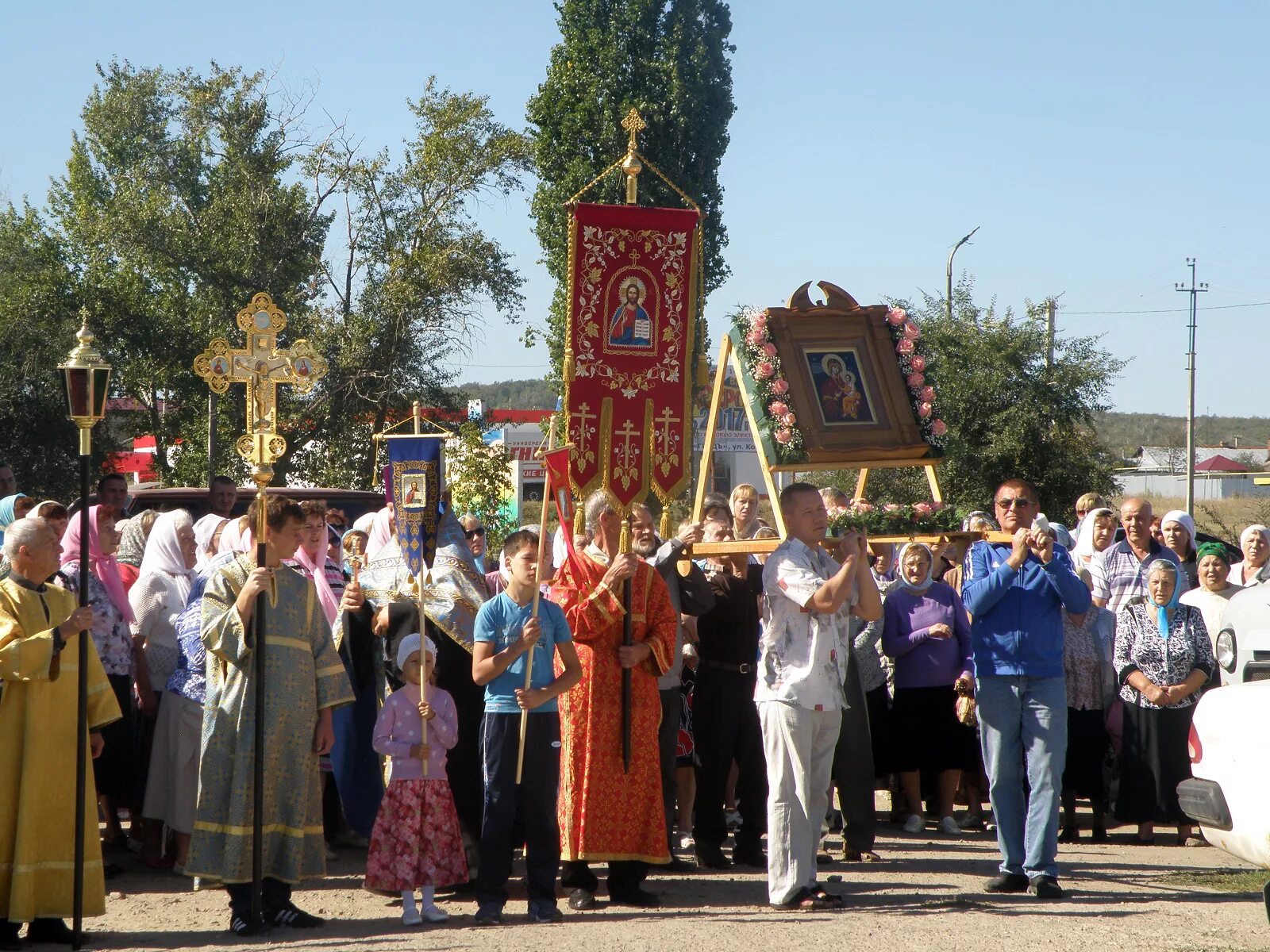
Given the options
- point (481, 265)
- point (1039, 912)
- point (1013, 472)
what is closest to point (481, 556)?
point (1039, 912)

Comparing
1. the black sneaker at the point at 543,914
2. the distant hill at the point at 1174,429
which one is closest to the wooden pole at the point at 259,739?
the black sneaker at the point at 543,914

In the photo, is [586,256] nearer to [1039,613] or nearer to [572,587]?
[572,587]

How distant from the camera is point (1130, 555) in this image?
34.0ft

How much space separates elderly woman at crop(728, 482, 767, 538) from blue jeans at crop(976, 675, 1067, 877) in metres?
2.27

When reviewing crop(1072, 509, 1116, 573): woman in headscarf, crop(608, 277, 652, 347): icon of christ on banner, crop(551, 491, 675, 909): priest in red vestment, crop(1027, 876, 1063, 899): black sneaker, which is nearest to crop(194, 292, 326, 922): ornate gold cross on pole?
crop(551, 491, 675, 909): priest in red vestment

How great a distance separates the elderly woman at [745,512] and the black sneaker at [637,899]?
8.97ft

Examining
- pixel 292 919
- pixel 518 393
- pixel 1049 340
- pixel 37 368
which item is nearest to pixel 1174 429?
pixel 518 393

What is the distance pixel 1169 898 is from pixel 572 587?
3.52 meters

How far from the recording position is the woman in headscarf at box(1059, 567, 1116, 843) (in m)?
9.70

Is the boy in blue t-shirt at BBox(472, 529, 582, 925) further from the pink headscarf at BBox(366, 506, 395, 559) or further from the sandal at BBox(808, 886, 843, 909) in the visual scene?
the pink headscarf at BBox(366, 506, 395, 559)

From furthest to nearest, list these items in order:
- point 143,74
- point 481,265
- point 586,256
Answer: point 143,74 → point 481,265 → point 586,256

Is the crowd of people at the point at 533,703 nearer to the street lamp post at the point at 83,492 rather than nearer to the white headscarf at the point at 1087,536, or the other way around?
the street lamp post at the point at 83,492

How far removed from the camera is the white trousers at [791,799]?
718 centimetres

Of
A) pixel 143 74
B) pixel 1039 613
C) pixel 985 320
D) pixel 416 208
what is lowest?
pixel 1039 613
